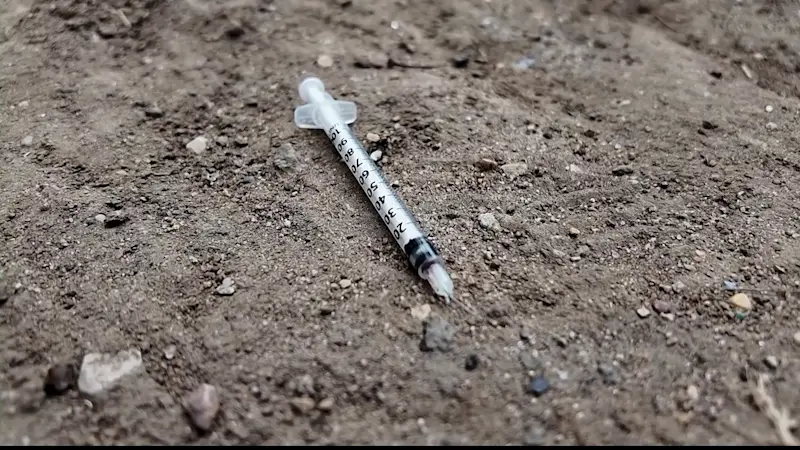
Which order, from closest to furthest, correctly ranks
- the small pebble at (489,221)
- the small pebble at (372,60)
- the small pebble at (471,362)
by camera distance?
the small pebble at (471,362), the small pebble at (489,221), the small pebble at (372,60)

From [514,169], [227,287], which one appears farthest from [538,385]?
[227,287]

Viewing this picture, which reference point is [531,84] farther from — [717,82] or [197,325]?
[197,325]

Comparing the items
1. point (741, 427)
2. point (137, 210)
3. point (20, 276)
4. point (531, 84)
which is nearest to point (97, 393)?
point (20, 276)

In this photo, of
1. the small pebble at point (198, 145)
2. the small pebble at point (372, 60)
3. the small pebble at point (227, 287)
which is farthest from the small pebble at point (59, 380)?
the small pebble at point (372, 60)

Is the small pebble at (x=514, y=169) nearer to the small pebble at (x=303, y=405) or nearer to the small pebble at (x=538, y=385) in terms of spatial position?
the small pebble at (x=538, y=385)

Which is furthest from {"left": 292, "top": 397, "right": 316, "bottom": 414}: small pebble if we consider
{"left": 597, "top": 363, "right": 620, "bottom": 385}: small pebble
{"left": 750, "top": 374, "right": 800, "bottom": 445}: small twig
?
{"left": 750, "top": 374, "right": 800, "bottom": 445}: small twig

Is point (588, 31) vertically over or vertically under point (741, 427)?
over

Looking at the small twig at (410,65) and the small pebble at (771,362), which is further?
the small twig at (410,65)
